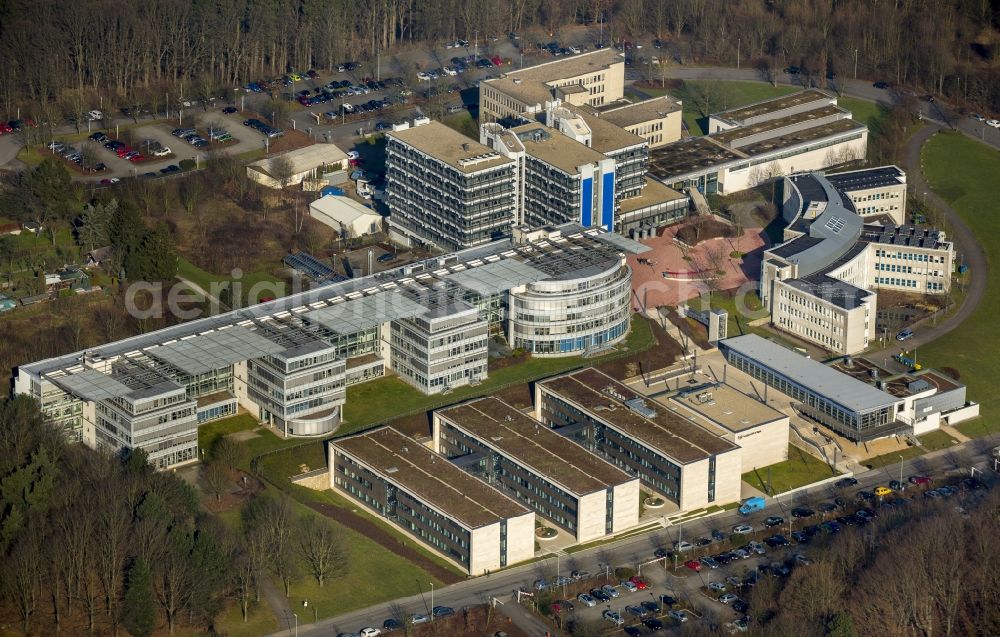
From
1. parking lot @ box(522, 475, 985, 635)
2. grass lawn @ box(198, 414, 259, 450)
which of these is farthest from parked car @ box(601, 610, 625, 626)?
grass lawn @ box(198, 414, 259, 450)

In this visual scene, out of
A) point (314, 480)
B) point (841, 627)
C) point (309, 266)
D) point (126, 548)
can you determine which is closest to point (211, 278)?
point (309, 266)

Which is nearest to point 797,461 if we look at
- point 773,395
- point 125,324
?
point 773,395

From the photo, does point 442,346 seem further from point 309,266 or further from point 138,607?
point 138,607

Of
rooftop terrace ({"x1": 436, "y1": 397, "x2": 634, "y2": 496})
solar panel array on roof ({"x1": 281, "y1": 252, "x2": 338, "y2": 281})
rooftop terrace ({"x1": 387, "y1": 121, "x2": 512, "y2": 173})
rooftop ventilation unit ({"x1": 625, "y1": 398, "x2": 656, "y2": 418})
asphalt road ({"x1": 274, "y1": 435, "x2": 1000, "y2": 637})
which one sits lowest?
asphalt road ({"x1": 274, "y1": 435, "x2": 1000, "y2": 637})

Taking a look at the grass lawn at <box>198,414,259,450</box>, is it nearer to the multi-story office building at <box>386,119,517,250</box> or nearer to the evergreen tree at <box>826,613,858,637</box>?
the multi-story office building at <box>386,119,517,250</box>

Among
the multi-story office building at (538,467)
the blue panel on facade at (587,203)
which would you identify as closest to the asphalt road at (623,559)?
the multi-story office building at (538,467)

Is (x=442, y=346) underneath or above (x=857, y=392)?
above
